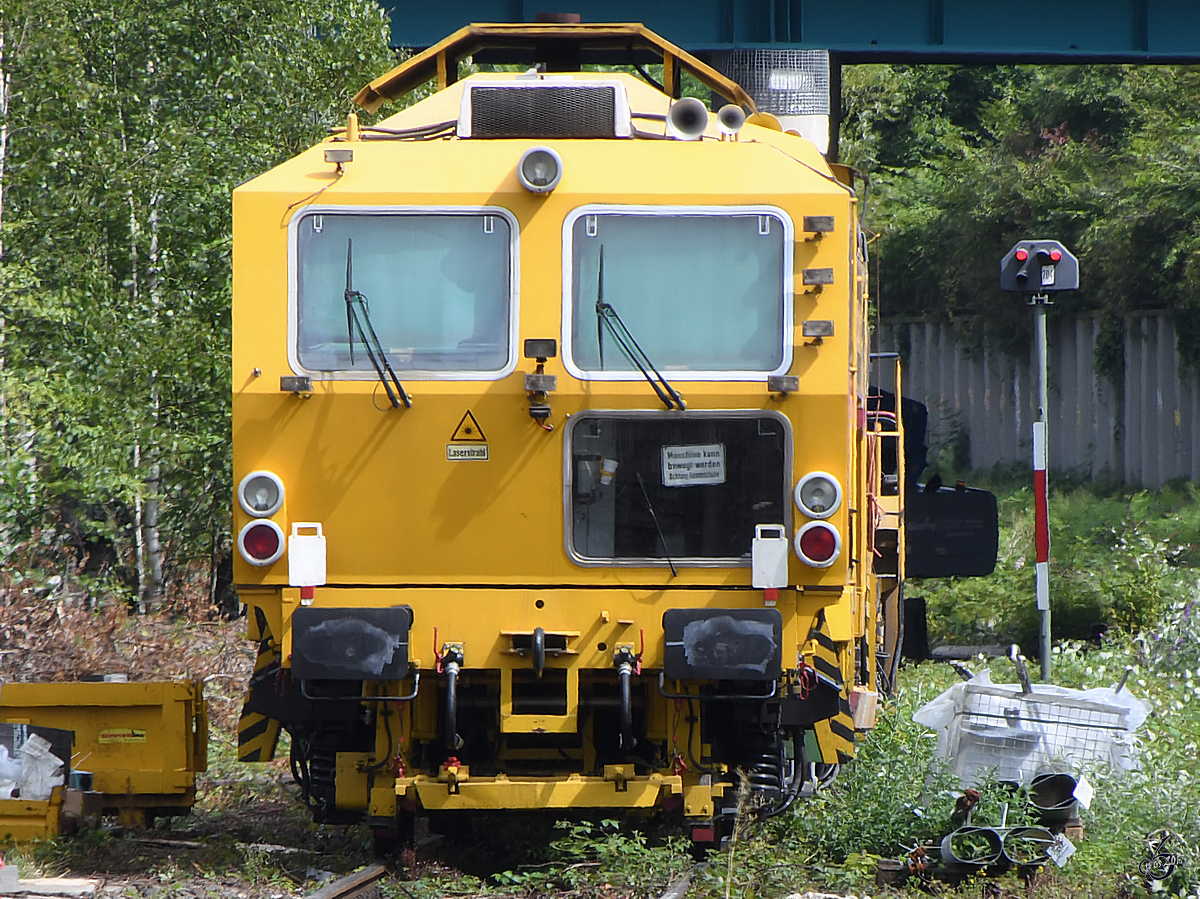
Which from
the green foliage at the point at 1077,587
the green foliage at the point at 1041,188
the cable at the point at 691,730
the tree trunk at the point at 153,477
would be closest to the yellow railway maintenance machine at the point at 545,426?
the cable at the point at 691,730

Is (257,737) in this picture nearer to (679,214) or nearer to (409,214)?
(409,214)

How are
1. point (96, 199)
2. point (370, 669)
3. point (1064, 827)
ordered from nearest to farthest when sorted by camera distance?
1. point (370, 669)
2. point (1064, 827)
3. point (96, 199)

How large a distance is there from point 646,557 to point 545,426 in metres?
0.66

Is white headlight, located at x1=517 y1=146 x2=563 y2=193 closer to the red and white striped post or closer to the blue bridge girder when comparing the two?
the red and white striped post

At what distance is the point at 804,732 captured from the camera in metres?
6.78

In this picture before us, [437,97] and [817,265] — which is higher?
[437,97]

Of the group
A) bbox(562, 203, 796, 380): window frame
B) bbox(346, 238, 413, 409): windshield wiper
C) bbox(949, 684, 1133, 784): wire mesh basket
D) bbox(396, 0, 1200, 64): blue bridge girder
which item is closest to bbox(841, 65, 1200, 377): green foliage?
bbox(396, 0, 1200, 64): blue bridge girder

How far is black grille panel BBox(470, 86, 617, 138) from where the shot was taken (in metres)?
6.53

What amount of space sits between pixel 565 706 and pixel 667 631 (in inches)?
21.8

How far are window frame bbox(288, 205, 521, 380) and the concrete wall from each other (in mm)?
17262

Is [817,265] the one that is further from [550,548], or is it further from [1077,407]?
[1077,407]

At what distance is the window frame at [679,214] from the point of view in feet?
19.9

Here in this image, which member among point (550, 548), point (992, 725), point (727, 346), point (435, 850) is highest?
point (727, 346)

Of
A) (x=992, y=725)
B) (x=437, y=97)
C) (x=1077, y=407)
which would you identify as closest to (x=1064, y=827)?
(x=992, y=725)
